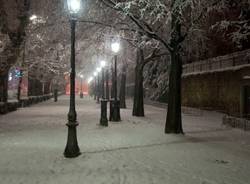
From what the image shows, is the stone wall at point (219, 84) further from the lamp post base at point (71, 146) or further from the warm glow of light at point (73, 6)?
the warm glow of light at point (73, 6)

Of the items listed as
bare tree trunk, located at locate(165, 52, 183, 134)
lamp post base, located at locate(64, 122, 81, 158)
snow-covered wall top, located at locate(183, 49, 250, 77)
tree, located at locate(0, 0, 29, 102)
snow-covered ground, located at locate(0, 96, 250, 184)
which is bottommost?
snow-covered ground, located at locate(0, 96, 250, 184)

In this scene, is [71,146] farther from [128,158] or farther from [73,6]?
[73,6]

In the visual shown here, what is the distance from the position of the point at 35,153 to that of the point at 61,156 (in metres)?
0.98

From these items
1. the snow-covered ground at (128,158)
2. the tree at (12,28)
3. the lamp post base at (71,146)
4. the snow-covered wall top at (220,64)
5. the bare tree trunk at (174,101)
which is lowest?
the snow-covered ground at (128,158)

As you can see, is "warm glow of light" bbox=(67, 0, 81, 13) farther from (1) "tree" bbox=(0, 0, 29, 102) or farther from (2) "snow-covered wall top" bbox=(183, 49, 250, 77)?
(1) "tree" bbox=(0, 0, 29, 102)

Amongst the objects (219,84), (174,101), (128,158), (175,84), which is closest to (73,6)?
(128,158)

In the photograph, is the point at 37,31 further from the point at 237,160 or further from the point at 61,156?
the point at 237,160

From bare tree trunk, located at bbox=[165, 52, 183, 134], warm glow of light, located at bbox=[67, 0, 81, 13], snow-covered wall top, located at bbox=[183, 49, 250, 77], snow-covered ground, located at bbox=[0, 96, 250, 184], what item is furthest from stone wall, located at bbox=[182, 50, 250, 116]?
warm glow of light, located at bbox=[67, 0, 81, 13]

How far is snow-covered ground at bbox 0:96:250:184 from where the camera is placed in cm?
917

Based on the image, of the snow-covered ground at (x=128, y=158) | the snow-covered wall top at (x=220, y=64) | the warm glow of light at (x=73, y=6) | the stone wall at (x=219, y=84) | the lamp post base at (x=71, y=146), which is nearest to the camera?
the snow-covered ground at (x=128, y=158)

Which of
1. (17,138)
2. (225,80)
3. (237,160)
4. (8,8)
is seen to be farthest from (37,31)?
(237,160)

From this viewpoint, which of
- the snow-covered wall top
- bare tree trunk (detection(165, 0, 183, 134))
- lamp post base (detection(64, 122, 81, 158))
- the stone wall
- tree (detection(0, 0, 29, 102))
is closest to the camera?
lamp post base (detection(64, 122, 81, 158))

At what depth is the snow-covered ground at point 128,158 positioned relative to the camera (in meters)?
9.17

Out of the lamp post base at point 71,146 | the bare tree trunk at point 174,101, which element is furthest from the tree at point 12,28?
the lamp post base at point 71,146
